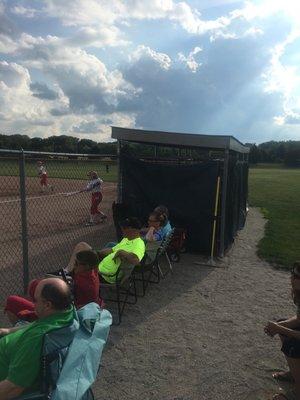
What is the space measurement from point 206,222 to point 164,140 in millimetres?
1913

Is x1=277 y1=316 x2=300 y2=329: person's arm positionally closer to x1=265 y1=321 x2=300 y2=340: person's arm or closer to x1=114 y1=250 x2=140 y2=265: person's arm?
x1=265 y1=321 x2=300 y2=340: person's arm

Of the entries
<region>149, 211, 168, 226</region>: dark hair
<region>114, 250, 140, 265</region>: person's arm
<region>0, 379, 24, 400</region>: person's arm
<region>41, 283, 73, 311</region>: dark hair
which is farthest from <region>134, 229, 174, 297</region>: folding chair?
<region>0, 379, 24, 400</region>: person's arm

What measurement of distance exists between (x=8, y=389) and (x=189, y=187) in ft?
21.7

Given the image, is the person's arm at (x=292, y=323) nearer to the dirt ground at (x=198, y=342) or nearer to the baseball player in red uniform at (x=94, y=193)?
the dirt ground at (x=198, y=342)

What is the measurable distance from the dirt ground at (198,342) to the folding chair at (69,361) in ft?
3.42

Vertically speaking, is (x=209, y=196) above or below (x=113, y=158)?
below

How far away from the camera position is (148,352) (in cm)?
462

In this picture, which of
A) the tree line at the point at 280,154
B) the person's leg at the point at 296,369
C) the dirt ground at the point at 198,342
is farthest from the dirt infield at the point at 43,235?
the tree line at the point at 280,154

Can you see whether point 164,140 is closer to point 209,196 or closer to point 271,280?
point 209,196

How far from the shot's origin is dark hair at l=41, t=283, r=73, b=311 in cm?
282

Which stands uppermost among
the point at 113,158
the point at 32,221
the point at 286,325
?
the point at 113,158

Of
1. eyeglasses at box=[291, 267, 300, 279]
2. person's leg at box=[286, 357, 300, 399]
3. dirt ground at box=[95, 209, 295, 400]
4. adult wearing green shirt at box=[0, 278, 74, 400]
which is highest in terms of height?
eyeglasses at box=[291, 267, 300, 279]

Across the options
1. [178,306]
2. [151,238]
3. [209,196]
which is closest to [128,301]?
[178,306]

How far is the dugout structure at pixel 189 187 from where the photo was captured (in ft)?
28.3
